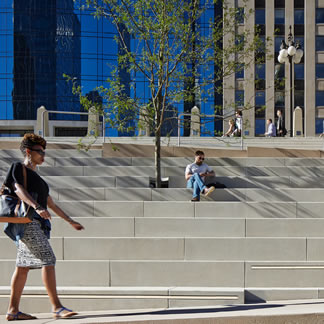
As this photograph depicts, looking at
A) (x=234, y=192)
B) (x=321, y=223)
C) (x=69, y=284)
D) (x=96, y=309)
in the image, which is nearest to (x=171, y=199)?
(x=234, y=192)

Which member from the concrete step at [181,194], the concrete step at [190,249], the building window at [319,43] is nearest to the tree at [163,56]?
the concrete step at [181,194]

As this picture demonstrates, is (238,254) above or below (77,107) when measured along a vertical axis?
below

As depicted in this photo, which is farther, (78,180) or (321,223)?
(78,180)

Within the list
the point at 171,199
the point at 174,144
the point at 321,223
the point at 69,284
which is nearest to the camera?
the point at 69,284

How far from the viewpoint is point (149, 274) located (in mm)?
6980

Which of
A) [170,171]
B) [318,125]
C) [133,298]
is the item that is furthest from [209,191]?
[318,125]

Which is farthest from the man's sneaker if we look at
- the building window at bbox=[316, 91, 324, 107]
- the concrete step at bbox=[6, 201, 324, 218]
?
the building window at bbox=[316, 91, 324, 107]

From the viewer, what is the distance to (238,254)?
7.90m

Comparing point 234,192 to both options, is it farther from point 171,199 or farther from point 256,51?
point 256,51

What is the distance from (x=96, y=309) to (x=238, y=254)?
260cm

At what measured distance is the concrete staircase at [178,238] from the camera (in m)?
6.10

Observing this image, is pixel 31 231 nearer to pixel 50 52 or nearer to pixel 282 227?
pixel 282 227

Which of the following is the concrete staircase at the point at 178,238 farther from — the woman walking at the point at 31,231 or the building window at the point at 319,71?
the building window at the point at 319,71

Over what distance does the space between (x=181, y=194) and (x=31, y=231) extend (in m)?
6.35
